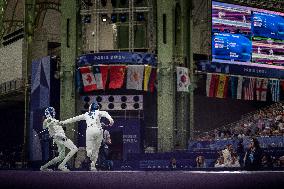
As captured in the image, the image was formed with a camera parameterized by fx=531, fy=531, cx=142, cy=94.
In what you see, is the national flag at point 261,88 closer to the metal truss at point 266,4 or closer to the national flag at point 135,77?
the metal truss at point 266,4

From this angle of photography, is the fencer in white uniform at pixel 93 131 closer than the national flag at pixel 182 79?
Yes

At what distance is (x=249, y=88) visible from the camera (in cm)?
3300

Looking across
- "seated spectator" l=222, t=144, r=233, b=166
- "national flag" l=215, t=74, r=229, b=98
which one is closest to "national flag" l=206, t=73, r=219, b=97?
"national flag" l=215, t=74, r=229, b=98

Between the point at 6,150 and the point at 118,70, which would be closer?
the point at 118,70

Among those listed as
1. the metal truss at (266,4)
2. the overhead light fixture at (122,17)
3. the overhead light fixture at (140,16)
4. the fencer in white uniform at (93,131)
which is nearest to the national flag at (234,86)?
the metal truss at (266,4)

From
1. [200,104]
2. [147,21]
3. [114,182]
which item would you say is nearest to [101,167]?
[114,182]

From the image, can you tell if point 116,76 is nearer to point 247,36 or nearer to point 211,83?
point 211,83

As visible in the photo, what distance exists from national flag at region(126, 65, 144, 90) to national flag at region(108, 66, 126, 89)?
36cm

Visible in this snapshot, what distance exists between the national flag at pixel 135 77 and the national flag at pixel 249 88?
7.58 meters

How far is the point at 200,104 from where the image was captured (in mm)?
35938

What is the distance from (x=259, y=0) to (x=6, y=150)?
20019 mm

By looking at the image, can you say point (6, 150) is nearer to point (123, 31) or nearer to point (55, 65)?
point (55, 65)

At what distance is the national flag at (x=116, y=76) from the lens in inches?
1131

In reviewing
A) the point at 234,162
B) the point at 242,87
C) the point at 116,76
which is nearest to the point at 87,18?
the point at 116,76
